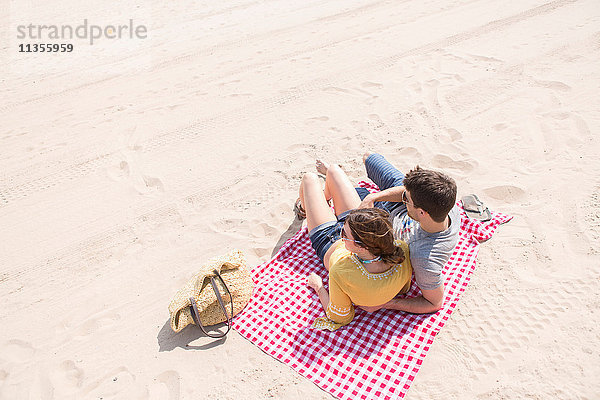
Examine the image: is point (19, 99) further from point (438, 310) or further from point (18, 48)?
point (438, 310)

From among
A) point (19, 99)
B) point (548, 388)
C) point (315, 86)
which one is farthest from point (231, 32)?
point (548, 388)

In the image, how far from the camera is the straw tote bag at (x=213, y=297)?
391 centimetres

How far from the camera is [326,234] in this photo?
13.7ft

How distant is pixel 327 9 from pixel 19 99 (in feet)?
19.8

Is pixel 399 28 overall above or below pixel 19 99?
above

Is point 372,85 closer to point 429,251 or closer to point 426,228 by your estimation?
point 426,228

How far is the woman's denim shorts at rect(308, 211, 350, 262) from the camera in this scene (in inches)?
163

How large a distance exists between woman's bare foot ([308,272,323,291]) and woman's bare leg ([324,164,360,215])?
1.97 feet

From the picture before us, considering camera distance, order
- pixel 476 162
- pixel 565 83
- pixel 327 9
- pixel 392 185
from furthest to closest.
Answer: pixel 327 9
pixel 565 83
pixel 476 162
pixel 392 185

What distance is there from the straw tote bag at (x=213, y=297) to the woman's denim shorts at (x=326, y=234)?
2.15ft

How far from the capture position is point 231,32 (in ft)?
31.9

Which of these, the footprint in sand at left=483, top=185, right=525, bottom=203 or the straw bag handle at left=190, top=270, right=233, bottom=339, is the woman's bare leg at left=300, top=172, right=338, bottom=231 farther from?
the footprint in sand at left=483, top=185, right=525, bottom=203

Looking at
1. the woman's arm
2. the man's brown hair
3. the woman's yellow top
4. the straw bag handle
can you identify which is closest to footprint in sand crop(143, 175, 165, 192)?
the straw bag handle

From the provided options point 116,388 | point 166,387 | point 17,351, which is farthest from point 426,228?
point 17,351
